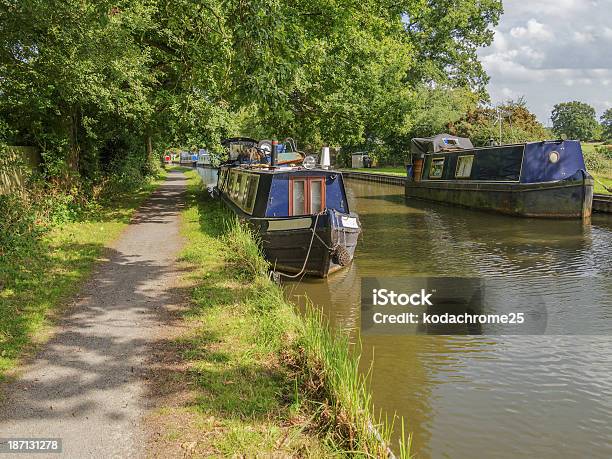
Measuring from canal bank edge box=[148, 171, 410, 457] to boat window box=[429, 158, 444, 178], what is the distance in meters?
19.5

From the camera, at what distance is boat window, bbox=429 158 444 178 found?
85.1ft

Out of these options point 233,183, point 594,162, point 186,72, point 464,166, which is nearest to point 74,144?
point 186,72

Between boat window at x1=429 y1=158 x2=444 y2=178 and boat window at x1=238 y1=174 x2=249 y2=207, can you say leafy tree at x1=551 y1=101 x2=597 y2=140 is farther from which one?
boat window at x1=238 y1=174 x2=249 y2=207

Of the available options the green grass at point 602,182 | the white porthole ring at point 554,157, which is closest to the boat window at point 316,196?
the white porthole ring at point 554,157

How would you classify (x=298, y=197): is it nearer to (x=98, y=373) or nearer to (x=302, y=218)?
(x=302, y=218)

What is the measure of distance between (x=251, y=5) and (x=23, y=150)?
32.2 ft

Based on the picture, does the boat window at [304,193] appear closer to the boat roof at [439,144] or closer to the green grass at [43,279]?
the green grass at [43,279]

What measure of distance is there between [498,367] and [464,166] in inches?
713

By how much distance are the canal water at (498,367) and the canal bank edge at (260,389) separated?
71 cm

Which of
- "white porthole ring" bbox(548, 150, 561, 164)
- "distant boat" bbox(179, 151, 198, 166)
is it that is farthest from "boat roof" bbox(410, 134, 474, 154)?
"distant boat" bbox(179, 151, 198, 166)

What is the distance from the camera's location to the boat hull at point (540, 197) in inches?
732

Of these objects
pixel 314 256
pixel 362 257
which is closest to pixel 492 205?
pixel 362 257

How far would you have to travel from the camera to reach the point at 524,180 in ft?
64.5

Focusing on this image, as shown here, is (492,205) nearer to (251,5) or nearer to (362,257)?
(362,257)
